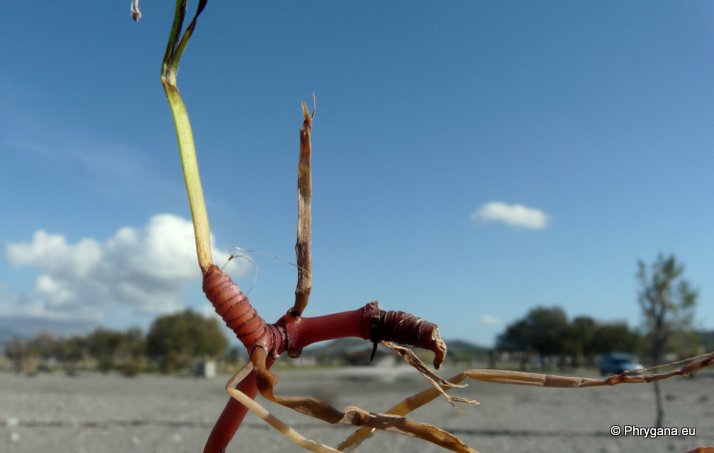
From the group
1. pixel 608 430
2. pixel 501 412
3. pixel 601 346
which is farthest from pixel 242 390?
pixel 601 346

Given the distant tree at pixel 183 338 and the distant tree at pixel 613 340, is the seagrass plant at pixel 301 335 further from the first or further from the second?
the distant tree at pixel 613 340

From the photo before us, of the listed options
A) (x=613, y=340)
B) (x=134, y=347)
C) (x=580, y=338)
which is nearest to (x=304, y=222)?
(x=580, y=338)

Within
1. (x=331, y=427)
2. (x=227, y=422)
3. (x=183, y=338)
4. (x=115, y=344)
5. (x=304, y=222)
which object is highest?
(x=183, y=338)

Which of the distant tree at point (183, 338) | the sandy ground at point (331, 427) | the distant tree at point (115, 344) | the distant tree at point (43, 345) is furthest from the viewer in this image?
the distant tree at point (43, 345)

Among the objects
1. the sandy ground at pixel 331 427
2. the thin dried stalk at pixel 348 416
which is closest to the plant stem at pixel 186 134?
the thin dried stalk at pixel 348 416

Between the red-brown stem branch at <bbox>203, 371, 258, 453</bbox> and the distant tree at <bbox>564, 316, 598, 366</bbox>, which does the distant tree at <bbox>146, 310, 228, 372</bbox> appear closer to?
the distant tree at <bbox>564, 316, 598, 366</bbox>

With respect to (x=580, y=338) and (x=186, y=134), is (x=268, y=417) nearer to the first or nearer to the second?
(x=186, y=134)

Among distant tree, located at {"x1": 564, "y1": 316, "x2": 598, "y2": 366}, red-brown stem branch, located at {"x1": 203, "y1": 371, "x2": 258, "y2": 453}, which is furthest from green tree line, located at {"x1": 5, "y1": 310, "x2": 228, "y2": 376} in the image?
red-brown stem branch, located at {"x1": 203, "y1": 371, "x2": 258, "y2": 453}
